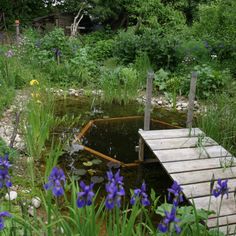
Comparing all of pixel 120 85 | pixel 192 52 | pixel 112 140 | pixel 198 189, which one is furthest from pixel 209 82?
pixel 198 189

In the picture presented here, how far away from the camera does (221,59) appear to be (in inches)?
293

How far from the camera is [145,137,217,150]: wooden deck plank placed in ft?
11.4

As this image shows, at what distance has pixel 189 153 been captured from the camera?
3.35 m

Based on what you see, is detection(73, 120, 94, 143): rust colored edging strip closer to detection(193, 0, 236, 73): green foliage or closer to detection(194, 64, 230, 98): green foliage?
detection(194, 64, 230, 98): green foliage

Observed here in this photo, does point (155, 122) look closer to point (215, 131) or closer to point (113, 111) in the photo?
point (113, 111)

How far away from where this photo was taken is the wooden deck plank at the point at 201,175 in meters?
2.85

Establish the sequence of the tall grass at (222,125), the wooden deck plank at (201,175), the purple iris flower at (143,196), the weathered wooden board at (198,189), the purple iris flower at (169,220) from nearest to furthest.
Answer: the purple iris flower at (169,220) < the purple iris flower at (143,196) < the weathered wooden board at (198,189) < the wooden deck plank at (201,175) < the tall grass at (222,125)

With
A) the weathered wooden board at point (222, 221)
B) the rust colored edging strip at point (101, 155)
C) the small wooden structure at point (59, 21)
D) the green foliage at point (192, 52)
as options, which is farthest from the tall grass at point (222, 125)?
the small wooden structure at point (59, 21)

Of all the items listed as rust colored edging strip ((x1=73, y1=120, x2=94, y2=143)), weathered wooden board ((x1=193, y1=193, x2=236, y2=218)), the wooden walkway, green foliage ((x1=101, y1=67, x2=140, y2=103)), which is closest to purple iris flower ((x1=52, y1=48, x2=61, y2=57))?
green foliage ((x1=101, y1=67, x2=140, y2=103))

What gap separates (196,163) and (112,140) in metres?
1.45

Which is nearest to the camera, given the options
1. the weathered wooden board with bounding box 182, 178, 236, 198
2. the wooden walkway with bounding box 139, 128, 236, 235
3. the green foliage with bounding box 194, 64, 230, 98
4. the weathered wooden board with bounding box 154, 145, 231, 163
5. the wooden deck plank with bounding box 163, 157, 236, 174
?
the wooden walkway with bounding box 139, 128, 236, 235

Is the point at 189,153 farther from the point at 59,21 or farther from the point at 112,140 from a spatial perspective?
the point at 59,21

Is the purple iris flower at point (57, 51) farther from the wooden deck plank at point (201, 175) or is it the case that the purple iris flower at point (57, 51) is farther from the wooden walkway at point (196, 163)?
the wooden deck plank at point (201, 175)

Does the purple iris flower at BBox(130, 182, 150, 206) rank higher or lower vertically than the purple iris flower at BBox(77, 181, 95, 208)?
lower
